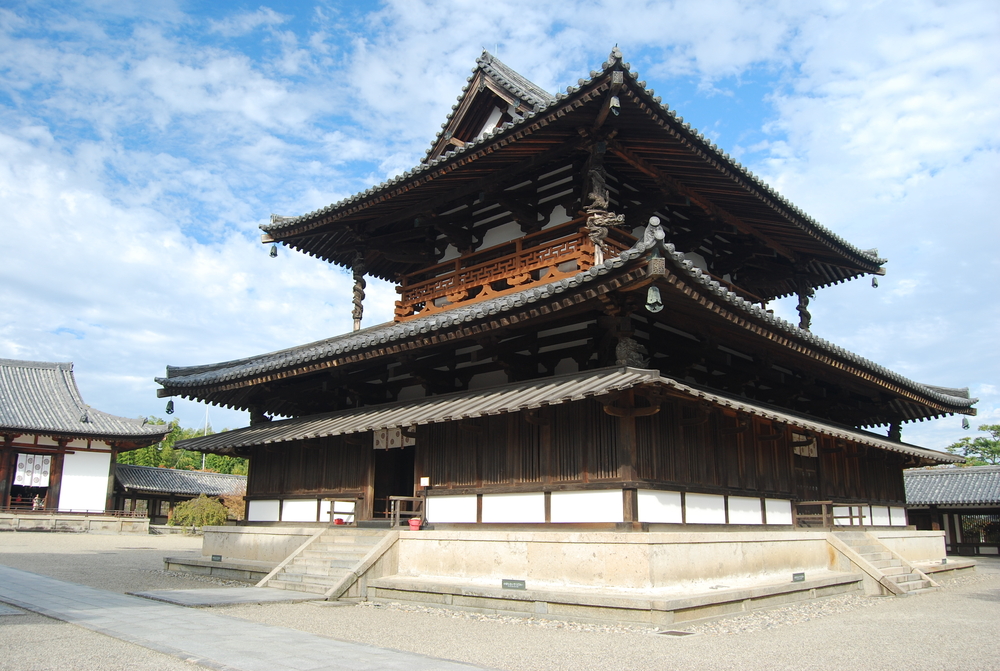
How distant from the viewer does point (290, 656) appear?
7598mm

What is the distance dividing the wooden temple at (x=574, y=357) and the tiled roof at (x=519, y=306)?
0.06 meters

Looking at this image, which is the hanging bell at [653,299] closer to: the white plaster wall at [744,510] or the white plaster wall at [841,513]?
the white plaster wall at [744,510]

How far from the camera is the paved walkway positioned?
7281 millimetres

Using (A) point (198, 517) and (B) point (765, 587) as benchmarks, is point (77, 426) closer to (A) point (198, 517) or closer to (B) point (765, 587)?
(A) point (198, 517)

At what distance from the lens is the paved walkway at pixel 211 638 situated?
23.9ft

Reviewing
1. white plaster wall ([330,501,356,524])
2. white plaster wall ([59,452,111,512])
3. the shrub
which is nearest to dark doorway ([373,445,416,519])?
white plaster wall ([330,501,356,524])

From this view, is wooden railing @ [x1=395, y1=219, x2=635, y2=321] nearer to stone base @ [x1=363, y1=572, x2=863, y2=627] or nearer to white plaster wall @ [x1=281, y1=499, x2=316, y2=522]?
white plaster wall @ [x1=281, y1=499, x2=316, y2=522]

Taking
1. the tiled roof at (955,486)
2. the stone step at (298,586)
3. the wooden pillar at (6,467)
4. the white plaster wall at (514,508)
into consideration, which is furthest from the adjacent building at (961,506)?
the wooden pillar at (6,467)

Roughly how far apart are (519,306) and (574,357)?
2118 mm

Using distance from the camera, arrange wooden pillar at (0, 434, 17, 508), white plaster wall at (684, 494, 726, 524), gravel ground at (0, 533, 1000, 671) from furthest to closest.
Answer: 1. wooden pillar at (0, 434, 17, 508)
2. white plaster wall at (684, 494, 726, 524)
3. gravel ground at (0, 533, 1000, 671)

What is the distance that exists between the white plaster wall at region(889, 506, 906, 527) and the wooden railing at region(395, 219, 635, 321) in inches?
439

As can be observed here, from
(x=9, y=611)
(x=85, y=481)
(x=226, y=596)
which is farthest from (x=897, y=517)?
(x=85, y=481)

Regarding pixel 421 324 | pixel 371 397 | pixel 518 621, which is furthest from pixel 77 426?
pixel 518 621

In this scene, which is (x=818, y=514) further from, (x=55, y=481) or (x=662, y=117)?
(x=55, y=481)
